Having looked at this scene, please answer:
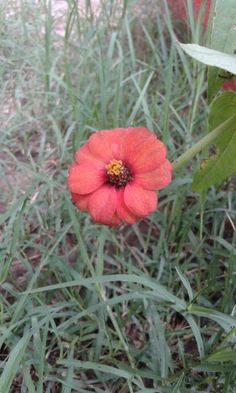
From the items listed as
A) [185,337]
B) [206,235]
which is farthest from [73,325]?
[206,235]

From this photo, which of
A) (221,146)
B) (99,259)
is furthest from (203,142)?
(99,259)

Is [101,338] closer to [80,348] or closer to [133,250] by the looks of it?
[80,348]

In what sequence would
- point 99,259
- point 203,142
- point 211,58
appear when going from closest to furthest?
point 211,58 → point 203,142 → point 99,259

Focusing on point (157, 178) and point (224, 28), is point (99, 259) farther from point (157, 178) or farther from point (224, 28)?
point (224, 28)

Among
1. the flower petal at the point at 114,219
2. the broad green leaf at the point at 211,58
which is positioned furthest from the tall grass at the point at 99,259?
the broad green leaf at the point at 211,58

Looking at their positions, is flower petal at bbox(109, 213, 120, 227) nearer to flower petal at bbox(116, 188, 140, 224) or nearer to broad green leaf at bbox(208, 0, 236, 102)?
flower petal at bbox(116, 188, 140, 224)

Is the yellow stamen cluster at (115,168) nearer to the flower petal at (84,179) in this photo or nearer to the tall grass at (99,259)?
the flower petal at (84,179)

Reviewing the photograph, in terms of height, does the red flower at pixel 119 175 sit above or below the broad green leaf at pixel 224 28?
below
